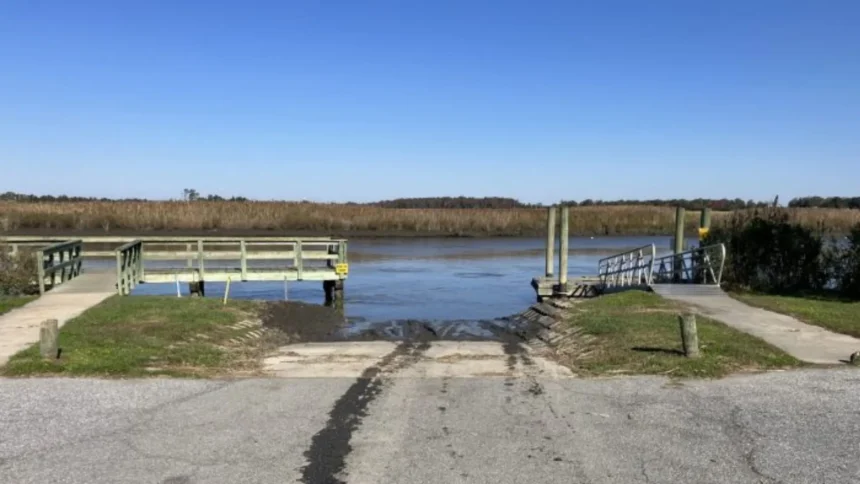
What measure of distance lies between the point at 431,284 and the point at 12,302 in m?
16.7

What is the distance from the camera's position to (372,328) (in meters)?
17.3

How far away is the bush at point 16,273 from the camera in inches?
715

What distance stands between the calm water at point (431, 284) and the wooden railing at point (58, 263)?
15.8ft

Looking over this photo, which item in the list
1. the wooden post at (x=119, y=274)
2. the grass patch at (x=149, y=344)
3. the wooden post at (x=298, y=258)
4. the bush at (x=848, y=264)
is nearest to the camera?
the grass patch at (x=149, y=344)

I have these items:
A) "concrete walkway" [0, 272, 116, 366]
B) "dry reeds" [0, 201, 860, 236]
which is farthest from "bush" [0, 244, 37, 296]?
"dry reeds" [0, 201, 860, 236]

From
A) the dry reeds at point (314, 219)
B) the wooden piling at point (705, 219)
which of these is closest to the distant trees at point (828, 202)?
the dry reeds at point (314, 219)

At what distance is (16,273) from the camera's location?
61.4 ft

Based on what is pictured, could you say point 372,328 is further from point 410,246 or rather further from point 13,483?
point 410,246

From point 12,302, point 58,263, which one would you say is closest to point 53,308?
point 12,302

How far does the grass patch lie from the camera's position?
360 inches

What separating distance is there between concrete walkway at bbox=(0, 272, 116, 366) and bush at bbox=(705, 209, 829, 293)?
606 inches

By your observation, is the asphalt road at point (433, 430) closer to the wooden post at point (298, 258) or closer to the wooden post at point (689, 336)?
the wooden post at point (689, 336)

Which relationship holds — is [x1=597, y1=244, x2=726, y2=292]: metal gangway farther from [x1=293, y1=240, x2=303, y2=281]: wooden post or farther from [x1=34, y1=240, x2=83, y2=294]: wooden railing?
[x1=34, y1=240, x2=83, y2=294]: wooden railing

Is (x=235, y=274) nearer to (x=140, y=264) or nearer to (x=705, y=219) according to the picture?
(x=140, y=264)
